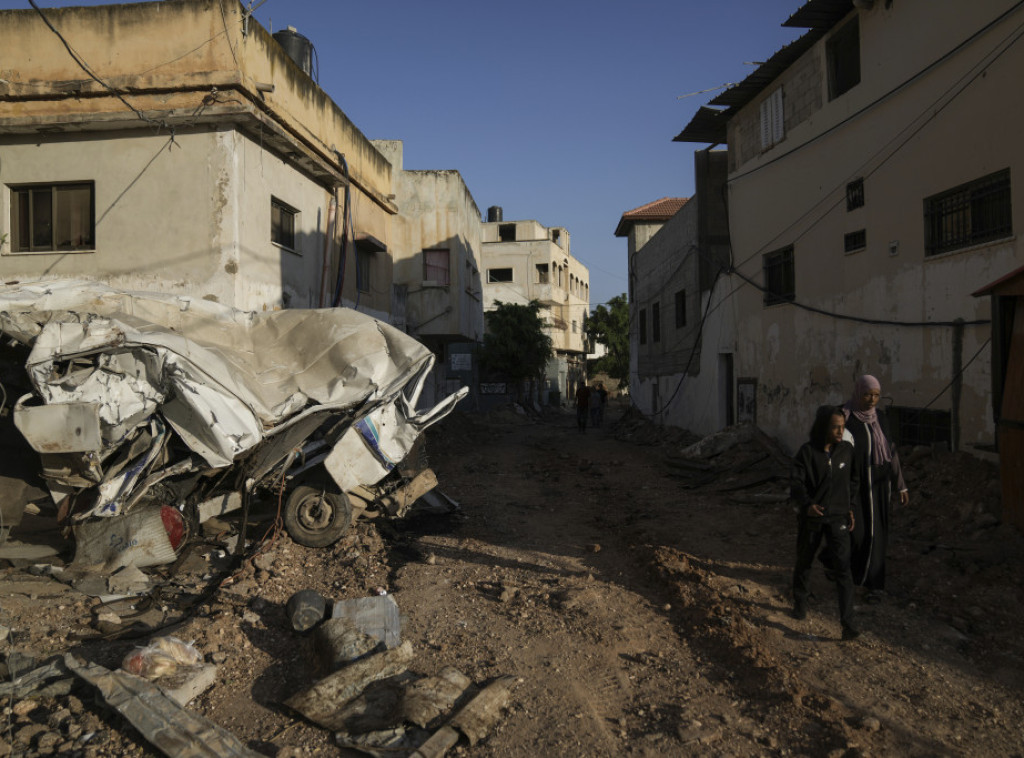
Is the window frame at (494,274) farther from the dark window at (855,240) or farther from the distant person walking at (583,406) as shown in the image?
the dark window at (855,240)

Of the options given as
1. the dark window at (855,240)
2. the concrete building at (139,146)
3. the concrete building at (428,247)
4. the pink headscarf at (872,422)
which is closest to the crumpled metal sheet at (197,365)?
the concrete building at (139,146)

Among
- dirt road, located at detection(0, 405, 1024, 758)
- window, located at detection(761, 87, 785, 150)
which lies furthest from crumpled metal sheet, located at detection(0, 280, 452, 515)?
window, located at detection(761, 87, 785, 150)

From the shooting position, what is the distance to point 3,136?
11.2 metres

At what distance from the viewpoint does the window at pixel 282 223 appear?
1228 centimetres

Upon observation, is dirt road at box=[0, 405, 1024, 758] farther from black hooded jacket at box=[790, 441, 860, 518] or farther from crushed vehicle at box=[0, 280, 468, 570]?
black hooded jacket at box=[790, 441, 860, 518]

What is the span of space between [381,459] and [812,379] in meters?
7.94

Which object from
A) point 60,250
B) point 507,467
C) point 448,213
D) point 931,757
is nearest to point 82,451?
point 931,757

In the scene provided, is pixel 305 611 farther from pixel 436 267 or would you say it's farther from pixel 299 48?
pixel 436 267

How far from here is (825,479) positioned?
17.3 feet

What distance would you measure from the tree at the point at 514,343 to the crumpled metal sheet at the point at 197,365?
2390 cm

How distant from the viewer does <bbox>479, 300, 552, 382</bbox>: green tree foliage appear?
1271 inches

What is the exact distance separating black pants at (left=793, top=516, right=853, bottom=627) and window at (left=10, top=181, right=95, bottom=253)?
11234 millimetres

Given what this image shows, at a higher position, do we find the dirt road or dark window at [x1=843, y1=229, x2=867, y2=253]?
dark window at [x1=843, y1=229, x2=867, y2=253]

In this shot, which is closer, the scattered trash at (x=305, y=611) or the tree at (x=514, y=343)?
the scattered trash at (x=305, y=611)
